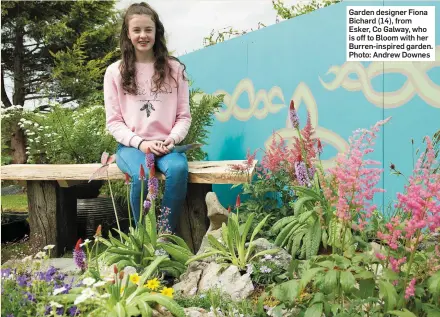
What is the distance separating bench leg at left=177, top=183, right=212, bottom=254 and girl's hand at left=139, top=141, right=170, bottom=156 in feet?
1.46

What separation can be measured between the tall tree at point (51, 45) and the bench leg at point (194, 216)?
913 cm

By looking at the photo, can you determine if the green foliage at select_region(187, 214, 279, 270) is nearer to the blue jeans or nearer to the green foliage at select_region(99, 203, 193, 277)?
the green foliage at select_region(99, 203, 193, 277)

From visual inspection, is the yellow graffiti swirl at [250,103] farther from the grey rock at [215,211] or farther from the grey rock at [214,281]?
the grey rock at [214,281]

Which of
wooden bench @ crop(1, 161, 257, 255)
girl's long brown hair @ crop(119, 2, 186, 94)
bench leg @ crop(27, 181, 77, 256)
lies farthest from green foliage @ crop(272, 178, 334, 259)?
bench leg @ crop(27, 181, 77, 256)

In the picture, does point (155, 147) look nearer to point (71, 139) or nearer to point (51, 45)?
point (71, 139)

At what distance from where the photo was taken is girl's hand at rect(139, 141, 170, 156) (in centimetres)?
374

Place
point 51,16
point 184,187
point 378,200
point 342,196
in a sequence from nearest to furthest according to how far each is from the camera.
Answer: point 342,196 → point 184,187 → point 378,200 → point 51,16

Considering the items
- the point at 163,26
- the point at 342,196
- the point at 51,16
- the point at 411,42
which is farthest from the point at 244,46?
the point at 51,16

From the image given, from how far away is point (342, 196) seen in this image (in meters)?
2.05

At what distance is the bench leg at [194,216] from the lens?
407 cm

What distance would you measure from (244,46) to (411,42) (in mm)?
2224

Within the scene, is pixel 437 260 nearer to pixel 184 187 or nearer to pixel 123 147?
pixel 184 187

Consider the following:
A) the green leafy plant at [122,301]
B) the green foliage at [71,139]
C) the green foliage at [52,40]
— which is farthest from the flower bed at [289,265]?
the green foliage at [52,40]

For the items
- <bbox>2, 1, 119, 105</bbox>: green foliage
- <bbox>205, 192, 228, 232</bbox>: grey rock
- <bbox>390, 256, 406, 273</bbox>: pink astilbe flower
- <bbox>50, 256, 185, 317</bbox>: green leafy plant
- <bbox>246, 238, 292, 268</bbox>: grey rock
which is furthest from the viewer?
<bbox>2, 1, 119, 105</bbox>: green foliage
